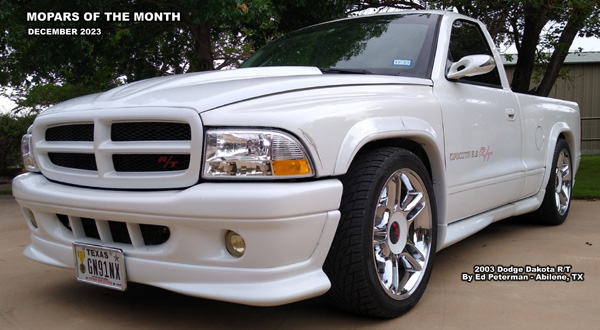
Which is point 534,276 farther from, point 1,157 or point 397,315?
point 1,157

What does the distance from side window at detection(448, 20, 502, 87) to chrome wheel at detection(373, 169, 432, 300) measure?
1.10 metres

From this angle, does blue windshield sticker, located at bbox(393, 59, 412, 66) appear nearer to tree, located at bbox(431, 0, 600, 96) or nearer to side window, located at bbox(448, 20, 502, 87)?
side window, located at bbox(448, 20, 502, 87)

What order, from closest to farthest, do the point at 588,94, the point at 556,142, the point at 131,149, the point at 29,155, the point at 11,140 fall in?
the point at 131,149, the point at 29,155, the point at 556,142, the point at 11,140, the point at 588,94

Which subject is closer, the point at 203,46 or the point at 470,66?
the point at 470,66

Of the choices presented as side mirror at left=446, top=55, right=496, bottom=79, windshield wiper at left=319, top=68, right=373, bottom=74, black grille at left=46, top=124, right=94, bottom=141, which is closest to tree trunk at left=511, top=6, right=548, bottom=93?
side mirror at left=446, top=55, right=496, bottom=79

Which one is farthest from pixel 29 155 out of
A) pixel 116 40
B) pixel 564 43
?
pixel 564 43

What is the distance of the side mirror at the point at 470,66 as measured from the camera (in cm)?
341

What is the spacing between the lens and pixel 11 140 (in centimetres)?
1143

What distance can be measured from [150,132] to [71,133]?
0.60 metres

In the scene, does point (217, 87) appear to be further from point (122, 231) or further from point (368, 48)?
point (368, 48)

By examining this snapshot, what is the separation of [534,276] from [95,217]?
267 cm

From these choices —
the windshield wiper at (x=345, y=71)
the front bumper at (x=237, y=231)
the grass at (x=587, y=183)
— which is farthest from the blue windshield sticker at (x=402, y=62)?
the grass at (x=587, y=183)

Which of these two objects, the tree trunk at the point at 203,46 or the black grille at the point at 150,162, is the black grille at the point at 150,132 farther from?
the tree trunk at the point at 203,46

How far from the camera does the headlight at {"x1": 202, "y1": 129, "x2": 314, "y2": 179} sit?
232 centimetres
